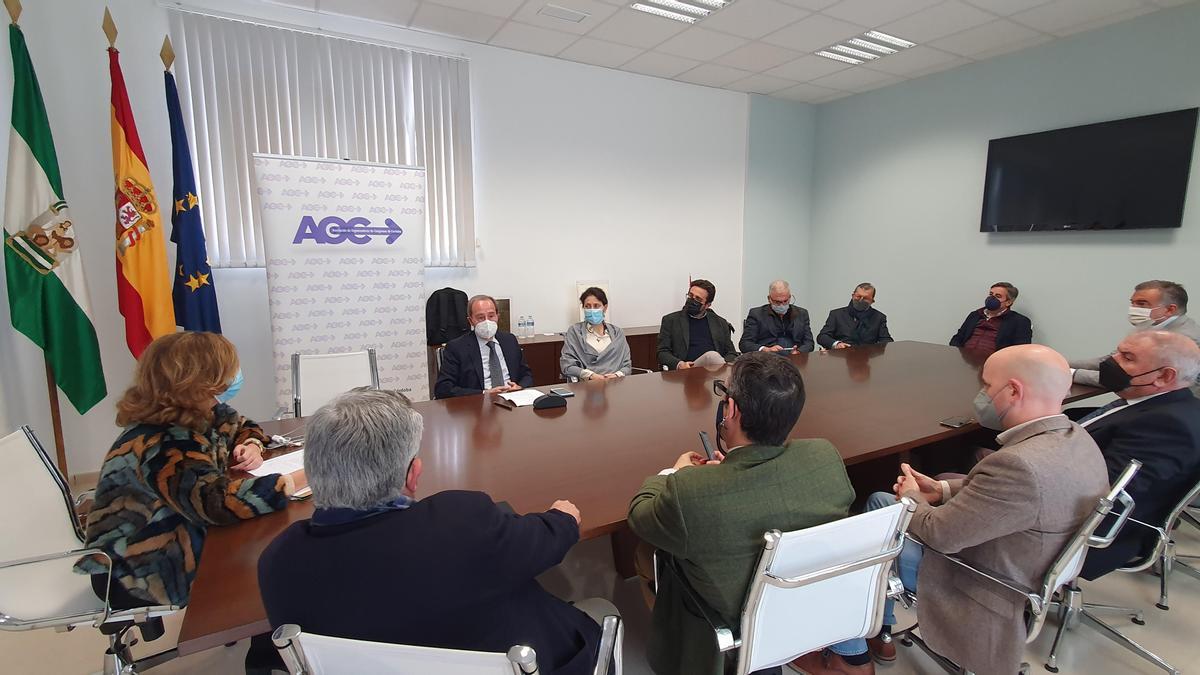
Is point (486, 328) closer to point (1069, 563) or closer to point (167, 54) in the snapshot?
point (167, 54)

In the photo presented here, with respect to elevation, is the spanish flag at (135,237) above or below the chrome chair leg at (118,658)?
above

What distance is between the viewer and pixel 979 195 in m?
5.05

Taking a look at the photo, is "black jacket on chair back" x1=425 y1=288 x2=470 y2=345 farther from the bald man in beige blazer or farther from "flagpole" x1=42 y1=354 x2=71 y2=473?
the bald man in beige blazer

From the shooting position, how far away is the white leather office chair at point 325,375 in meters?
2.79

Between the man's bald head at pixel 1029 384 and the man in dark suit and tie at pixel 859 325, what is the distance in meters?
3.09

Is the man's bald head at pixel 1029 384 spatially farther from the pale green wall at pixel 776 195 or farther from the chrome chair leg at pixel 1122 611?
the pale green wall at pixel 776 195

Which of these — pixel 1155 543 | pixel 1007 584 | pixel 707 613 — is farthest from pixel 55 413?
pixel 1155 543

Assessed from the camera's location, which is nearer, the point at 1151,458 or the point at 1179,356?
the point at 1151,458

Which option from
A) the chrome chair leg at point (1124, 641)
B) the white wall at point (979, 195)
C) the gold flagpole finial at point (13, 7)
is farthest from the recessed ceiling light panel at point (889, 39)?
the gold flagpole finial at point (13, 7)

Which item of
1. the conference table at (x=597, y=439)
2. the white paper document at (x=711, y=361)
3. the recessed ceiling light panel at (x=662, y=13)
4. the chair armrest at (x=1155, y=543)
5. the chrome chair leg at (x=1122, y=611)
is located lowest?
the chrome chair leg at (x=1122, y=611)

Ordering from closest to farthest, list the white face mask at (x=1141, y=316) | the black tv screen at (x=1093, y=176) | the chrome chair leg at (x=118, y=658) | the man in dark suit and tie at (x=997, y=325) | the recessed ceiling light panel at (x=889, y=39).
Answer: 1. the chrome chair leg at (x=118, y=658)
2. the white face mask at (x=1141, y=316)
3. the black tv screen at (x=1093, y=176)
4. the recessed ceiling light panel at (x=889, y=39)
5. the man in dark suit and tie at (x=997, y=325)

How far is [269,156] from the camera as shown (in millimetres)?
3332

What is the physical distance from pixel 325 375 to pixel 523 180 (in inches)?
105

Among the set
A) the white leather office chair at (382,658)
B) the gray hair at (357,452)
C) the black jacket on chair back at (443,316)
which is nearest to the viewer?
the white leather office chair at (382,658)
